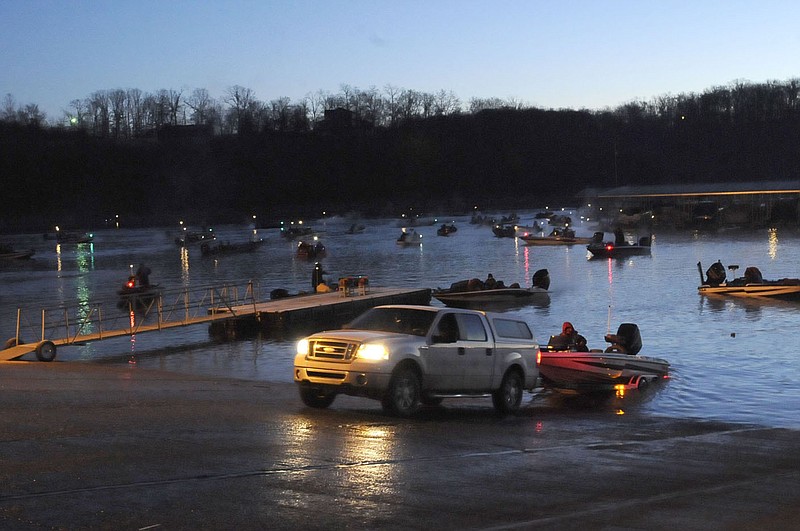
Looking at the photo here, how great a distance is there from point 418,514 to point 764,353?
25577 millimetres

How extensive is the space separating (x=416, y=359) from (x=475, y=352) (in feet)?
5.20

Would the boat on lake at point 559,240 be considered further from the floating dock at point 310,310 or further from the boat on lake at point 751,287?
the floating dock at point 310,310

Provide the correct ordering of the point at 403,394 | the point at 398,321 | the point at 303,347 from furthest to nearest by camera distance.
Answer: the point at 398,321, the point at 303,347, the point at 403,394

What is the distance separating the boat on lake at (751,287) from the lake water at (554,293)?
3.63ft

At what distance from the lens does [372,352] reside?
49.8 ft

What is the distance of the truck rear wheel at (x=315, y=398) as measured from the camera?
52.5 feet

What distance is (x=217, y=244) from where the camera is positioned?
109812mm

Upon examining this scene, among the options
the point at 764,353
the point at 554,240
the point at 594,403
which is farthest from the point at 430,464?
the point at 554,240

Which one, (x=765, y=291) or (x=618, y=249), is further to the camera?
(x=618, y=249)

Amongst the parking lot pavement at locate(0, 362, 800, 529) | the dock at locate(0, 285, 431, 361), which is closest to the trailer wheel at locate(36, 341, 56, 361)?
the dock at locate(0, 285, 431, 361)

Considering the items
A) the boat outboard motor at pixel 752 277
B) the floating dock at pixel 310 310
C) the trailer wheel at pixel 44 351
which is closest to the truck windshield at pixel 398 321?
the trailer wheel at pixel 44 351

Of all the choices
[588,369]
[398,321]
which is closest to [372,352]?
[398,321]

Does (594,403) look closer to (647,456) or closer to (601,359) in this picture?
(601,359)

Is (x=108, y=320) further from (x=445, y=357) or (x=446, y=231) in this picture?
(x=446, y=231)
